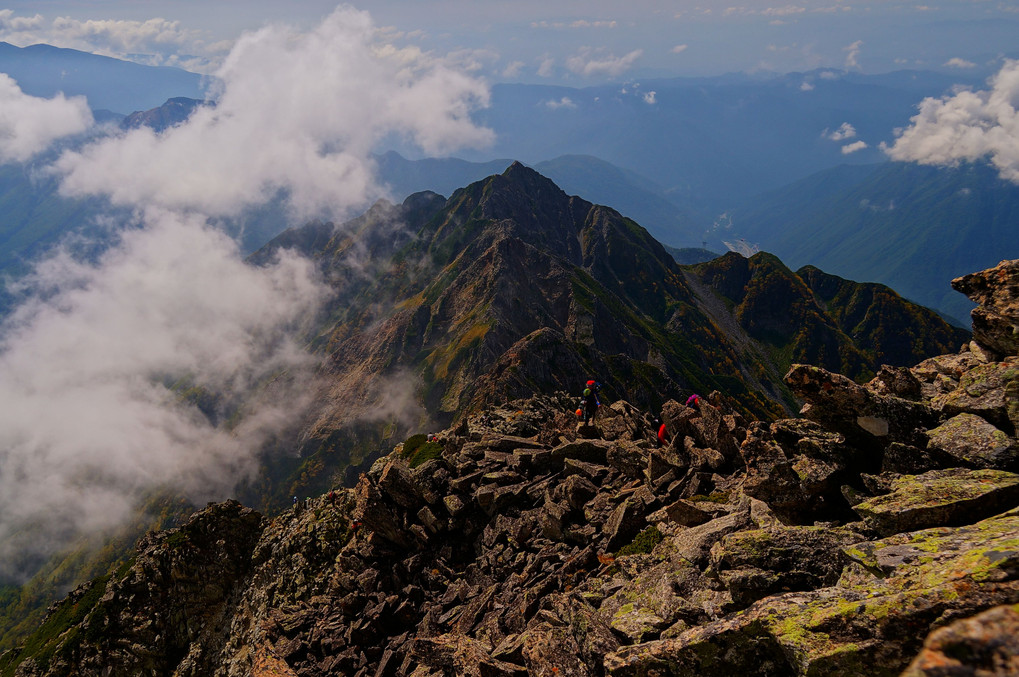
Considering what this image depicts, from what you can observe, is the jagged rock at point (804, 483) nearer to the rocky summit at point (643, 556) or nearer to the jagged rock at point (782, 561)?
the rocky summit at point (643, 556)

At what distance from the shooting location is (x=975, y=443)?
16906mm

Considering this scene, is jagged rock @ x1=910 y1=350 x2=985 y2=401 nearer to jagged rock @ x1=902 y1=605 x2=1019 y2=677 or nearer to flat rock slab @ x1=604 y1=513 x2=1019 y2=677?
flat rock slab @ x1=604 y1=513 x2=1019 y2=677

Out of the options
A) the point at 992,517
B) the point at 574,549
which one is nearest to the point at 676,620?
the point at 992,517

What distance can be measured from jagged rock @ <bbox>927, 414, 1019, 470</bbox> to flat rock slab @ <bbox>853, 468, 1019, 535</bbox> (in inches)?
37.4

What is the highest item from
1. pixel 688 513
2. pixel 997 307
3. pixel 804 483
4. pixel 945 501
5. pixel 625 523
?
pixel 997 307

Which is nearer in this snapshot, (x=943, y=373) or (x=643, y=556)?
(x=643, y=556)

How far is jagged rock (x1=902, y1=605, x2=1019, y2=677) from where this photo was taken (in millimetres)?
5781

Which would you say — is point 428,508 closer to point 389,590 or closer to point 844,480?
point 389,590

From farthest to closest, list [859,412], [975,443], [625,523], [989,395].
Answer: [625,523], [859,412], [989,395], [975,443]

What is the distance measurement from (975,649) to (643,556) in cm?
1878

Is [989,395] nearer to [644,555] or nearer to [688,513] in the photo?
[688,513]

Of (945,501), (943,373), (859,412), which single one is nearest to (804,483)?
(859,412)

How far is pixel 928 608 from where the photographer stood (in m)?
9.62

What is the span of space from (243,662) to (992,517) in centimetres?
4607
